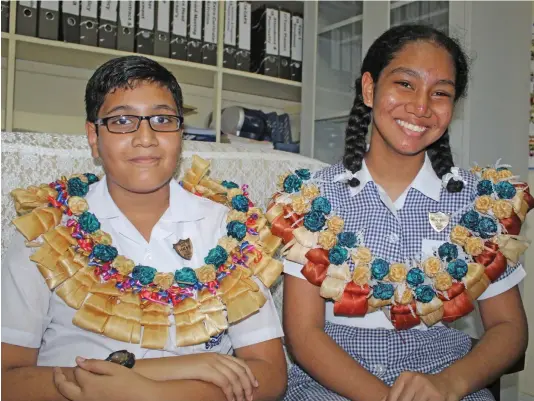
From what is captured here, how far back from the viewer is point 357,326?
4.40 feet

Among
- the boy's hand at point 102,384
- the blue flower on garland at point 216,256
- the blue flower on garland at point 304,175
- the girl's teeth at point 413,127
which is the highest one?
the girl's teeth at point 413,127

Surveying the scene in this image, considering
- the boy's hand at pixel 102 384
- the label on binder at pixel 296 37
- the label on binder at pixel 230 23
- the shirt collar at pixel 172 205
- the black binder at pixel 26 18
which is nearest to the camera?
the boy's hand at pixel 102 384

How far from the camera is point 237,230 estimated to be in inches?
50.2

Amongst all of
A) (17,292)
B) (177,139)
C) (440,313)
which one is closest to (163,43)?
(177,139)

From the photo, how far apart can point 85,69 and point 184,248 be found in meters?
1.67

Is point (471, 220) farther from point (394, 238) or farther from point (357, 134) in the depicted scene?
point (357, 134)

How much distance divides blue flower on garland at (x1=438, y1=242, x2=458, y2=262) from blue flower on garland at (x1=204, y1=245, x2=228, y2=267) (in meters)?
0.54

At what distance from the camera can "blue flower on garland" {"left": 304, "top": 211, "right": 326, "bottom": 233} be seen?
1.32m

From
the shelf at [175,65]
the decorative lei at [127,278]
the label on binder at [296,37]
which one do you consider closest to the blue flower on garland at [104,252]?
the decorative lei at [127,278]

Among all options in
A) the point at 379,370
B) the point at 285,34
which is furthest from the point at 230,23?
the point at 379,370

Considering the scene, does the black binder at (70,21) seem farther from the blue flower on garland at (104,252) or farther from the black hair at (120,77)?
the blue flower on garland at (104,252)

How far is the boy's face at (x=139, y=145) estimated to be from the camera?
46.3 inches

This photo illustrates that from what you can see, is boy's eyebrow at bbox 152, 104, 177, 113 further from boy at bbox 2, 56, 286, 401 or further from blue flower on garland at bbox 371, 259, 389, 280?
blue flower on garland at bbox 371, 259, 389, 280

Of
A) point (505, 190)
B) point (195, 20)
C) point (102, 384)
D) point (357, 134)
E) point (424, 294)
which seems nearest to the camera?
point (102, 384)
